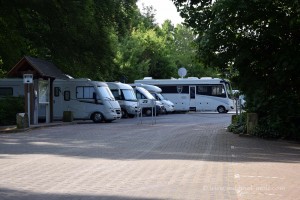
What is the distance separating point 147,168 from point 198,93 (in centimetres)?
3468

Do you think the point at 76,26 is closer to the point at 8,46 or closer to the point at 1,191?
the point at 8,46

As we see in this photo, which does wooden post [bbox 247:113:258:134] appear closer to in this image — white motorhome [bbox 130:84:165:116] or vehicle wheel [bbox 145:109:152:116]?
white motorhome [bbox 130:84:165:116]

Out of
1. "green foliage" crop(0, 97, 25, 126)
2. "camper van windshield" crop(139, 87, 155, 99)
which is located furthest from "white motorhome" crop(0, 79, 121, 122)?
"camper van windshield" crop(139, 87, 155, 99)

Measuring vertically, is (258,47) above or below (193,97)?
above

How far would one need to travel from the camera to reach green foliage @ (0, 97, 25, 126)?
27.7 m

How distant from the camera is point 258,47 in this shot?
20.2m

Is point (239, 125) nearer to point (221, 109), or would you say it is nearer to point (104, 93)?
point (104, 93)

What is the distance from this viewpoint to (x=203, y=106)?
46.7m

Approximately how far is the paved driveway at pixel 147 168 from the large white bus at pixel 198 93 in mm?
25665

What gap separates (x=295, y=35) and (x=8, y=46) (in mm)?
19965

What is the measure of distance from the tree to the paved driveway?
7.41 ft

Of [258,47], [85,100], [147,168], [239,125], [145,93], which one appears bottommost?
[147,168]

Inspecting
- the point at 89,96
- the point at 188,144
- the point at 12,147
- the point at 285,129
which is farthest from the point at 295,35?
the point at 89,96

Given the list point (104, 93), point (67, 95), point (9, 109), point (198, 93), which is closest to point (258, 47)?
point (104, 93)
